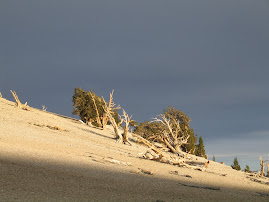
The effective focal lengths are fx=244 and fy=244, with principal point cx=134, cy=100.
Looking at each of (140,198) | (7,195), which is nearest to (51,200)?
(7,195)

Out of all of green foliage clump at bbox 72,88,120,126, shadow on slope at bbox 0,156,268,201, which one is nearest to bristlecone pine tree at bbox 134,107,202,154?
green foliage clump at bbox 72,88,120,126

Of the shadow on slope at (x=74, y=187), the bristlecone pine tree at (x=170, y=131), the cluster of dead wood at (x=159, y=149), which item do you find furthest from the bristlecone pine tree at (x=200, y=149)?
the shadow on slope at (x=74, y=187)

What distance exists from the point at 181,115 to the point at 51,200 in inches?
1576

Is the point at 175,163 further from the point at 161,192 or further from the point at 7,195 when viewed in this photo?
the point at 7,195

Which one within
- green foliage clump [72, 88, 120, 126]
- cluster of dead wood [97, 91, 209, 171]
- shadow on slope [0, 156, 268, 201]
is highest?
green foliage clump [72, 88, 120, 126]

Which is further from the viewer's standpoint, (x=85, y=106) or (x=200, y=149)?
(x=200, y=149)

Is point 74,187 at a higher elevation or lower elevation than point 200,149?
lower

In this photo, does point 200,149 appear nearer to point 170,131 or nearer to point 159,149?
point 170,131

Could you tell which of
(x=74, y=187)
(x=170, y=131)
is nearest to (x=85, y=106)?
(x=170, y=131)

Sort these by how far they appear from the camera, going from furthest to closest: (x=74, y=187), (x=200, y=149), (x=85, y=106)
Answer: (x=200, y=149), (x=85, y=106), (x=74, y=187)

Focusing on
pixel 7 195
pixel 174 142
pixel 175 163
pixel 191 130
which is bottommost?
pixel 7 195

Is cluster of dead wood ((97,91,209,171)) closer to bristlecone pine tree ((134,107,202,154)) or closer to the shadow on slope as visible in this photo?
bristlecone pine tree ((134,107,202,154))

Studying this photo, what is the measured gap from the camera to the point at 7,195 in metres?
4.23

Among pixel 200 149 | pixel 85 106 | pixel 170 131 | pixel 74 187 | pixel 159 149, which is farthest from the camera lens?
pixel 200 149
